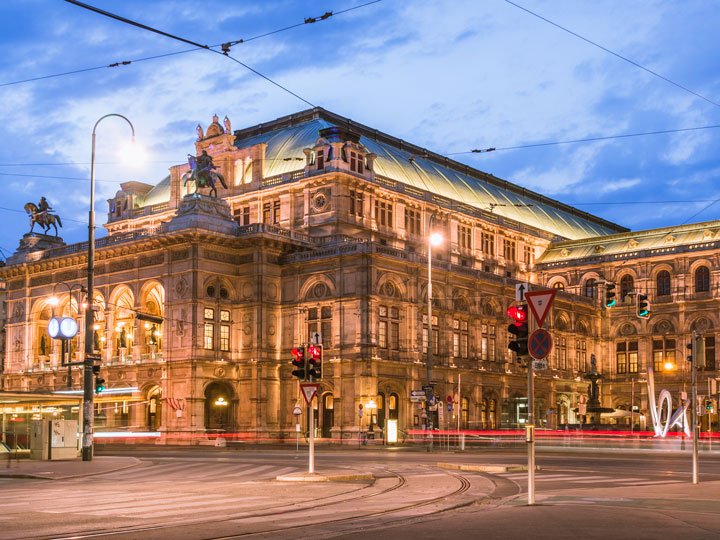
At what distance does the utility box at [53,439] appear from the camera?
133 ft

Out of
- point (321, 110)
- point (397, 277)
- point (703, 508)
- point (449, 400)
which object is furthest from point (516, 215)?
point (703, 508)

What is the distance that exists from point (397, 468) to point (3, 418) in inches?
736

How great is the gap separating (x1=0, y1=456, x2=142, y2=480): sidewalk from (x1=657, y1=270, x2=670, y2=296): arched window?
68.7 metres

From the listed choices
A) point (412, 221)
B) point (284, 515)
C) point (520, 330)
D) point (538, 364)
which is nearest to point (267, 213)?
point (412, 221)

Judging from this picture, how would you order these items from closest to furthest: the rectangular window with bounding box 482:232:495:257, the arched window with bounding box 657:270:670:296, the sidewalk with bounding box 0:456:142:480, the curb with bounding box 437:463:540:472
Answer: the sidewalk with bounding box 0:456:142:480
the curb with bounding box 437:463:540:472
the rectangular window with bounding box 482:232:495:257
the arched window with bounding box 657:270:670:296

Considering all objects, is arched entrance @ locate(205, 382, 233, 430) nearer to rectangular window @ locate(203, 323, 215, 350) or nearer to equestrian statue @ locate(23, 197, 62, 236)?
rectangular window @ locate(203, 323, 215, 350)

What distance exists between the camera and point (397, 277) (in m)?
75.4

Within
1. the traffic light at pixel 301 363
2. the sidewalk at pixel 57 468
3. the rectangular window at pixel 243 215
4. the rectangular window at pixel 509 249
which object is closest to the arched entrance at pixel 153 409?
the rectangular window at pixel 243 215

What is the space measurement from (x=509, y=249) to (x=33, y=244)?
48.2 meters

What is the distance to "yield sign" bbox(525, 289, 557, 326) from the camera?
18.6 m

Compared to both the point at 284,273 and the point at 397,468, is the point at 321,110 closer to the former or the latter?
the point at 284,273

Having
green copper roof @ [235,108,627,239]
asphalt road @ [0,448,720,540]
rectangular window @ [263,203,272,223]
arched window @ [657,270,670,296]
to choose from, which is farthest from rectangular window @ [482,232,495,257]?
asphalt road @ [0,448,720,540]

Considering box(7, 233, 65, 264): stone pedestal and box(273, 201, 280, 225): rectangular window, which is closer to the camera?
box(273, 201, 280, 225): rectangular window

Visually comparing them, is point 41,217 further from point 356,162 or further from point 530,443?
point 530,443
